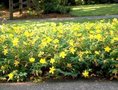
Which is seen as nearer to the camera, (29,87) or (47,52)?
(29,87)

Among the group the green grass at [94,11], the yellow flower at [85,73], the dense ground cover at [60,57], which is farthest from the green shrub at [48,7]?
the yellow flower at [85,73]

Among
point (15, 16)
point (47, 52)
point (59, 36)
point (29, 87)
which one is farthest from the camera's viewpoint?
point (15, 16)

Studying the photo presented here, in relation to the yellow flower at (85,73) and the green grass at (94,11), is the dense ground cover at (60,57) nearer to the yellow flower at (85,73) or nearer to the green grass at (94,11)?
the yellow flower at (85,73)

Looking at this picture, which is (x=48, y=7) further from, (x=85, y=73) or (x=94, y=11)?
(x=85, y=73)

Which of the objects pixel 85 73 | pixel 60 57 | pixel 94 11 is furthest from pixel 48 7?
pixel 85 73

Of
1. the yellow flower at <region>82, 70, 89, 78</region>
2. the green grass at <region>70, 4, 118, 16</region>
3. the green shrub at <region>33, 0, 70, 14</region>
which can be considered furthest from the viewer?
the green shrub at <region>33, 0, 70, 14</region>

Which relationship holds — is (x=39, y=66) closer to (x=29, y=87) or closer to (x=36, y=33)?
(x=29, y=87)

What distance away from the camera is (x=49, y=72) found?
4863mm

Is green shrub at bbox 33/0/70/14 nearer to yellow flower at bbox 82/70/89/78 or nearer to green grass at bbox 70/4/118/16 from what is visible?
green grass at bbox 70/4/118/16

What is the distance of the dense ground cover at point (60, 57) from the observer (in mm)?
4879

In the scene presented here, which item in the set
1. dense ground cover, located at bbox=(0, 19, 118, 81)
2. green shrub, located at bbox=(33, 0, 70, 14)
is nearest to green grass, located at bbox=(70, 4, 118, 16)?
green shrub, located at bbox=(33, 0, 70, 14)

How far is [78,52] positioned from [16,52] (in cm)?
83

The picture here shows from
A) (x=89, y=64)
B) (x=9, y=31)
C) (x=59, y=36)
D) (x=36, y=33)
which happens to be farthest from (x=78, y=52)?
(x=9, y=31)

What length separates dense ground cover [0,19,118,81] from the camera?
4879 mm
